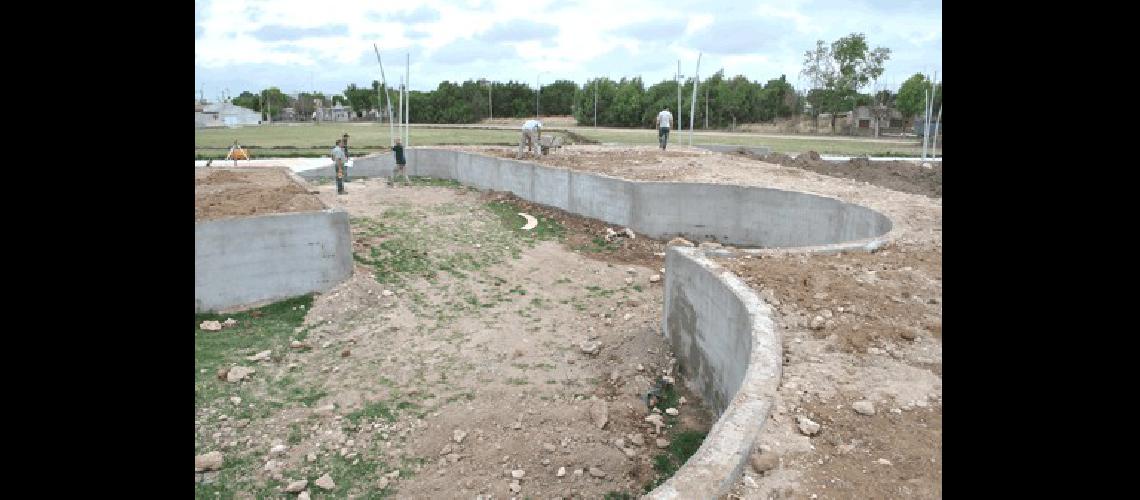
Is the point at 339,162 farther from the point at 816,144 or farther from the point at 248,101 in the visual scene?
the point at 248,101

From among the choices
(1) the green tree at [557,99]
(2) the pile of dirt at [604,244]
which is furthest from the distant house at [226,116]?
(2) the pile of dirt at [604,244]

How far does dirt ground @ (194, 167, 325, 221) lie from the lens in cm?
1066

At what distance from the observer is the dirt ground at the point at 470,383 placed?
5988 millimetres

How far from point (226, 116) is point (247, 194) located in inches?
2276

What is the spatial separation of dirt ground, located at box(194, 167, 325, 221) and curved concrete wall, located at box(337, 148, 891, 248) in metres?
5.95

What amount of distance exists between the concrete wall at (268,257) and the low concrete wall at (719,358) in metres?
5.34

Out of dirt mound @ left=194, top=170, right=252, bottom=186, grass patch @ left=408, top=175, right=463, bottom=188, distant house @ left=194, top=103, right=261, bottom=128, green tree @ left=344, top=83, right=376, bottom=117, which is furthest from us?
green tree @ left=344, top=83, right=376, bottom=117

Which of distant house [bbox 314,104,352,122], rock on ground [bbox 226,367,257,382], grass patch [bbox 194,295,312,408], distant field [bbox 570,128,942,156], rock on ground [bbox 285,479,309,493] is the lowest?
rock on ground [bbox 285,479,309,493]

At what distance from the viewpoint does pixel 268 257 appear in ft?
→ 33.2

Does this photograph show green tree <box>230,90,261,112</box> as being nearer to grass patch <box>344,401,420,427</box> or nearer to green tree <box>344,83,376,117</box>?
green tree <box>344,83,376,117</box>

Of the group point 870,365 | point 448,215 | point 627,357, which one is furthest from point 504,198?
point 870,365

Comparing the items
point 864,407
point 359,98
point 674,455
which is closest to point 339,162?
point 674,455

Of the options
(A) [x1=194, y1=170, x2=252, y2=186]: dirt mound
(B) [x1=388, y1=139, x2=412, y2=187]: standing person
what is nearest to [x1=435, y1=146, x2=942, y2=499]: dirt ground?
(A) [x1=194, y1=170, x2=252, y2=186]: dirt mound
